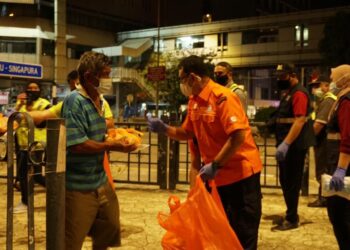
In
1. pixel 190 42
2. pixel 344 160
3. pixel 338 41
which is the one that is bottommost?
pixel 344 160

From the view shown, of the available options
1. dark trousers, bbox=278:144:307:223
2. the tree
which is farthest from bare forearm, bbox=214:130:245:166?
the tree

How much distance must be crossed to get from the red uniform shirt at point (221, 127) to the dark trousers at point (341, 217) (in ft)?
2.23

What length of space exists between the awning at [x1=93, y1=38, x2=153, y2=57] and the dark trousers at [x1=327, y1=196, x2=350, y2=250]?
3469 cm

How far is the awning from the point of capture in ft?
128

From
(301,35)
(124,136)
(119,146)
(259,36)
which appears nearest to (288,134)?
(124,136)

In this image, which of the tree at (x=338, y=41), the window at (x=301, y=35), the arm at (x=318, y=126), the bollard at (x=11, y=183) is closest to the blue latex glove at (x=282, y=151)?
the arm at (x=318, y=126)

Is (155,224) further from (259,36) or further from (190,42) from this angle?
(190,42)

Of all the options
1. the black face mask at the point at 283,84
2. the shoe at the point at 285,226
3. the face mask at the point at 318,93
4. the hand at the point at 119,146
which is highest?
the black face mask at the point at 283,84

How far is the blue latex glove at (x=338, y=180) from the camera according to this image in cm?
378

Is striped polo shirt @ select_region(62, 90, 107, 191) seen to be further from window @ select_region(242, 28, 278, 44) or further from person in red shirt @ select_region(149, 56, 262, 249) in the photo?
window @ select_region(242, 28, 278, 44)

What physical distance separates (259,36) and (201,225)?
3644cm

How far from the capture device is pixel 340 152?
390 cm

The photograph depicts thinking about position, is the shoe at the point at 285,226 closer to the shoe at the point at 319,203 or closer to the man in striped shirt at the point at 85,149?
the shoe at the point at 319,203

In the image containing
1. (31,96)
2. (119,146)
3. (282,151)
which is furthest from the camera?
(31,96)
